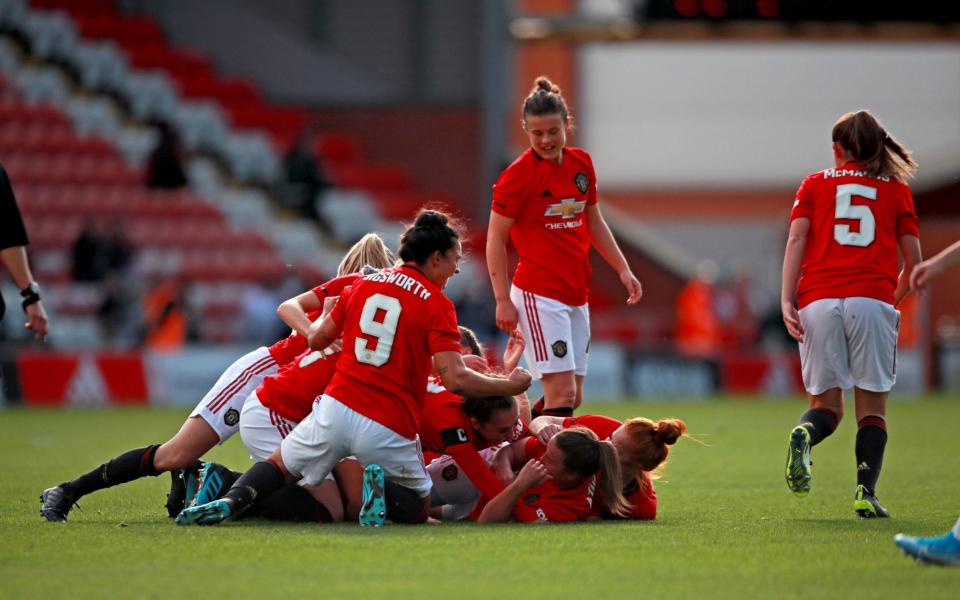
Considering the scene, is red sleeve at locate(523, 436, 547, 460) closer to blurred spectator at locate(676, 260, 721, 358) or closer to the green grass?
the green grass

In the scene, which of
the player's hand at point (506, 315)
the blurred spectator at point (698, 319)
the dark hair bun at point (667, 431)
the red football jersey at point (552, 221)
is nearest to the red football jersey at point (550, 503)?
the dark hair bun at point (667, 431)

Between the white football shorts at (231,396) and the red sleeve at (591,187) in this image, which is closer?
the white football shorts at (231,396)

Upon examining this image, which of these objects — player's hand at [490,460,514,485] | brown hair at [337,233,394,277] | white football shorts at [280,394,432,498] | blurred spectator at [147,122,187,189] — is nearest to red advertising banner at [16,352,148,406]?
blurred spectator at [147,122,187,189]

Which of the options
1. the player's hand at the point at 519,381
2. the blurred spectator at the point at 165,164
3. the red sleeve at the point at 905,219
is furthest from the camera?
the blurred spectator at the point at 165,164

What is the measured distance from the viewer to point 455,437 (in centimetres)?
728

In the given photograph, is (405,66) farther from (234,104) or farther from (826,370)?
(826,370)

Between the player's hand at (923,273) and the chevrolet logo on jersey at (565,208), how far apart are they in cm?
267

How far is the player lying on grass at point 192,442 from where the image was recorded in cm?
727

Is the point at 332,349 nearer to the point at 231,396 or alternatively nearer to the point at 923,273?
the point at 231,396

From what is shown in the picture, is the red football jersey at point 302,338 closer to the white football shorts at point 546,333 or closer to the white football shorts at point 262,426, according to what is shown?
the white football shorts at point 262,426

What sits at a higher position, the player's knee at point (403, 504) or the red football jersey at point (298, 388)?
the red football jersey at point (298, 388)

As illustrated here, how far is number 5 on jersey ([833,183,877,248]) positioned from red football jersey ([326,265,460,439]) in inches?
85.5

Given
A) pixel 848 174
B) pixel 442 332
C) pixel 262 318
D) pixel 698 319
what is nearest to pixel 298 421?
pixel 442 332

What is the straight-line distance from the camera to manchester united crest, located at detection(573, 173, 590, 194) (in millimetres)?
8484
